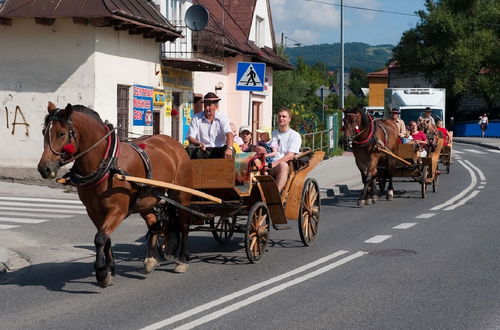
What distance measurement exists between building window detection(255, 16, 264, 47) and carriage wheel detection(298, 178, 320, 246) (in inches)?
995

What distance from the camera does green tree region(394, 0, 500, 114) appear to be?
67.4m

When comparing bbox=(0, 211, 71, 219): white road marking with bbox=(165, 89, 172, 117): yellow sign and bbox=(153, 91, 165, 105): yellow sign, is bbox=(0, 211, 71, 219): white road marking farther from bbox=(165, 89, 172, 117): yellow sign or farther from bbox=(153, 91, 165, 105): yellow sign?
bbox=(165, 89, 172, 117): yellow sign

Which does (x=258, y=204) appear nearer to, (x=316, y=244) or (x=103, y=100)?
(x=316, y=244)

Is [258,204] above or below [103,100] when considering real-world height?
below

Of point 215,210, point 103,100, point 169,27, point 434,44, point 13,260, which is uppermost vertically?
point 434,44

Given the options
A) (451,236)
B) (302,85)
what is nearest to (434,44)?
(302,85)

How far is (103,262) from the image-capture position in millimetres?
8344

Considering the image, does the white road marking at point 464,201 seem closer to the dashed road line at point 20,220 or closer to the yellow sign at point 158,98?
the dashed road line at point 20,220

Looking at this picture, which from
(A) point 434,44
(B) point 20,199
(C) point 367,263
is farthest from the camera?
(A) point 434,44

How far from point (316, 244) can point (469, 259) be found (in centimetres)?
231

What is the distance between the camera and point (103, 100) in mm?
20719

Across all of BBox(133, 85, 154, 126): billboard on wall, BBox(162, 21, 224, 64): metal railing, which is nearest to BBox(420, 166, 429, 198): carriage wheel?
BBox(133, 85, 154, 126): billboard on wall

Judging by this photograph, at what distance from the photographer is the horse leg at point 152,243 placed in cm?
935

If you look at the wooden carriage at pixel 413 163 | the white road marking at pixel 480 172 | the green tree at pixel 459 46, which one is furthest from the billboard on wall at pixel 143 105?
the green tree at pixel 459 46
